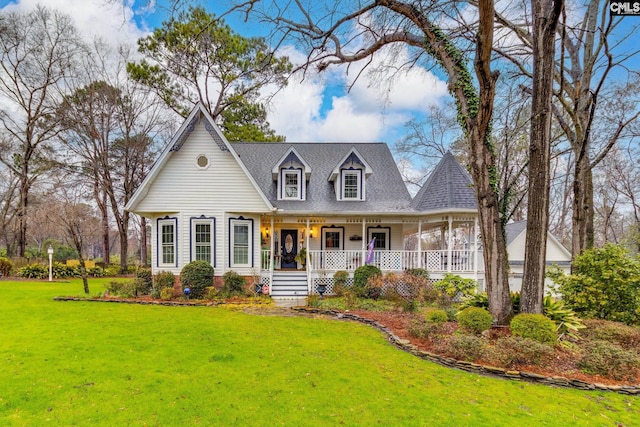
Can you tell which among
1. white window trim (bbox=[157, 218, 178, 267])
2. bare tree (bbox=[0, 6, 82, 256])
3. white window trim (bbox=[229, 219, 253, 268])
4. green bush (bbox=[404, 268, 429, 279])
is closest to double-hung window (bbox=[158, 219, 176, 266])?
white window trim (bbox=[157, 218, 178, 267])

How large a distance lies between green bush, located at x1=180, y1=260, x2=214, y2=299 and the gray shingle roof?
14.9 feet

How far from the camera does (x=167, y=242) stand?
13195mm

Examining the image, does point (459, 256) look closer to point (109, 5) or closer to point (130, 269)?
point (109, 5)

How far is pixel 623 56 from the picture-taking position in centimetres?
1036

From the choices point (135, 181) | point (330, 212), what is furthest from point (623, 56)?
point (135, 181)

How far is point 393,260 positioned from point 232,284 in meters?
7.20

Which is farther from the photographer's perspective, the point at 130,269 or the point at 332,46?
the point at 130,269

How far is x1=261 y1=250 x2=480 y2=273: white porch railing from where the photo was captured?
43.9 feet

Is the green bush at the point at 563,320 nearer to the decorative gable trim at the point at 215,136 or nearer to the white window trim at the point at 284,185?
the white window trim at the point at 284,185

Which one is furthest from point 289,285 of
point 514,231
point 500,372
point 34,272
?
point 34,272

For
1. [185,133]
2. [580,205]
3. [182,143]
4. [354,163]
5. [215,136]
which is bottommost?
[580,205]

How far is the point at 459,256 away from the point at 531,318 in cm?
721

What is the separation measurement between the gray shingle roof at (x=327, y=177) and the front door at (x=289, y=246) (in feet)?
8.08

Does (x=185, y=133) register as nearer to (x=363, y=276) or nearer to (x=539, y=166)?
(x=363, y=276)
